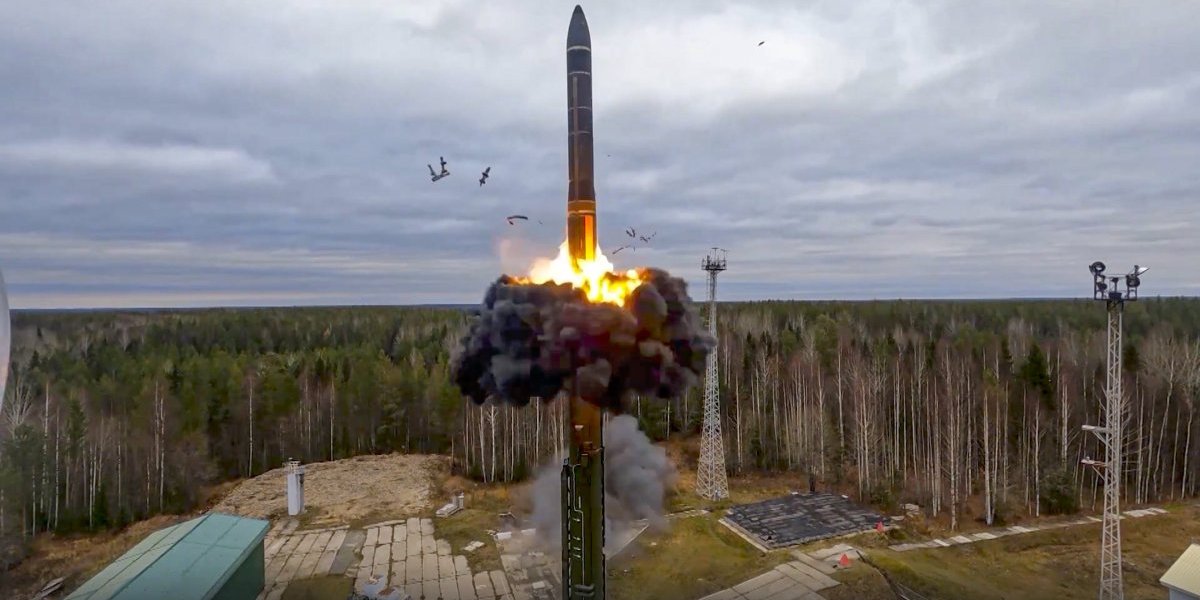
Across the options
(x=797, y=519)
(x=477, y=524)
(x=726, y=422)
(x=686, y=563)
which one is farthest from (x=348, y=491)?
(x=726, y=422)

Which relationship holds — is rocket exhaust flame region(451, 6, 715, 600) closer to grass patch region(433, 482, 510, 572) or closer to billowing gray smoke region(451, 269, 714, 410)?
billowing gray smoke region(451, 269, 714, 410)

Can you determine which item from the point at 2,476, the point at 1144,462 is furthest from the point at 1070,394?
the point at 2,476

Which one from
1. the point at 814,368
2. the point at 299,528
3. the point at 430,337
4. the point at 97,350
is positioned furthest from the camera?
the point at 430,337

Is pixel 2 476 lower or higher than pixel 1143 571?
higher

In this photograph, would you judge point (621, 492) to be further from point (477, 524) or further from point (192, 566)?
point (192, 566)

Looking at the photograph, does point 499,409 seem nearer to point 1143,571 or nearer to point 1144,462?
point 1143,571
